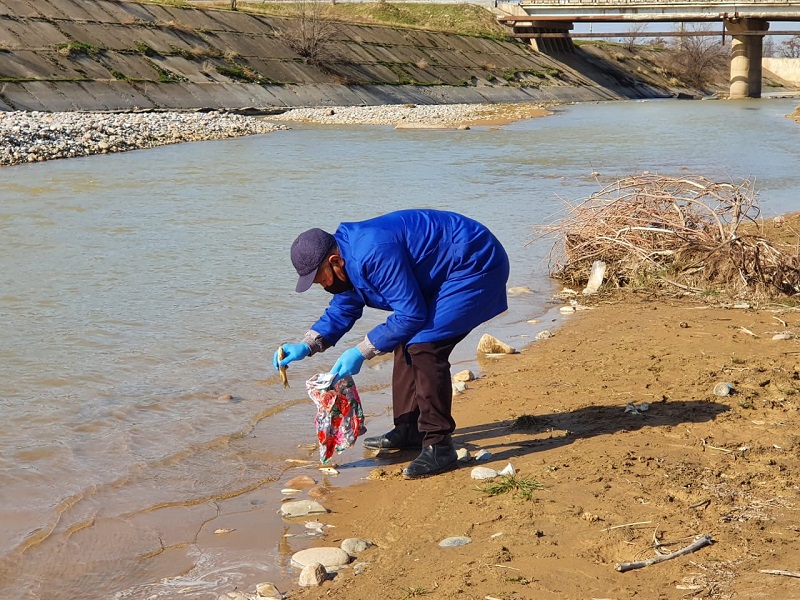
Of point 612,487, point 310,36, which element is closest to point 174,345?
point 612,487

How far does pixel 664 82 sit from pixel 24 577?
7018cm

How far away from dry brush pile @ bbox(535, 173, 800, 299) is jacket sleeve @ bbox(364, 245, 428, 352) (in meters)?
3.78

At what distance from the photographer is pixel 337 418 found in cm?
444

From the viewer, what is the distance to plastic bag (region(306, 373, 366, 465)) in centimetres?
439

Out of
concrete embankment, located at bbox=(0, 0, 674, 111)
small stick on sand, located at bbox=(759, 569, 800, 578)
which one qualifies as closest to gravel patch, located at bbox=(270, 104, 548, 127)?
concrete embankment, located at bbox=(0, 0, 674, 111)

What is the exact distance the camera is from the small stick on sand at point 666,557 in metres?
3.09

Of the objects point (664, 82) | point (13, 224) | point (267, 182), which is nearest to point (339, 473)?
point (13, 224)

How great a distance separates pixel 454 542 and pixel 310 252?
1235 millimetres

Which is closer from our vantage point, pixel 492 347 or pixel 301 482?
pixel 301 482

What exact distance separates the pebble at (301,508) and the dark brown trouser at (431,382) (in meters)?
0.60

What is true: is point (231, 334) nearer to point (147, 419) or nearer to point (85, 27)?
point (147, 419)

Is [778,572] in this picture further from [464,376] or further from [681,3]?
[681,3]

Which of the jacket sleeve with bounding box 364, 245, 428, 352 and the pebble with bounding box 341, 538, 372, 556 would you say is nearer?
the pebble with bounding box 341, 538, 372, 556

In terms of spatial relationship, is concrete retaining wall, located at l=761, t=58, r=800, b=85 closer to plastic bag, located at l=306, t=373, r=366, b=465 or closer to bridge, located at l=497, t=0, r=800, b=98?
bridge, located at l=497, t=0, r=800, b=98
